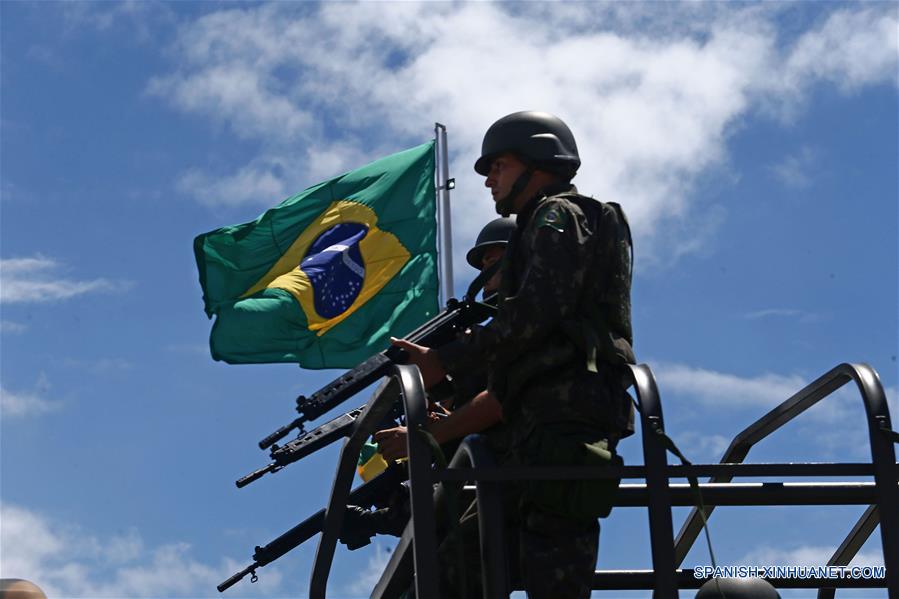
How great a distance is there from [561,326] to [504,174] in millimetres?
760

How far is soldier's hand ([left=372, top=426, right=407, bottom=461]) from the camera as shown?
15.4 ft

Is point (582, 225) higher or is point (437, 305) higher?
point (437, 305)

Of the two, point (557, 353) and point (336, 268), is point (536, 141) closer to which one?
point (557, 353)

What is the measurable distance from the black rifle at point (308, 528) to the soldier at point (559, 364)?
12.6 feet

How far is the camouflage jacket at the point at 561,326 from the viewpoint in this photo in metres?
4.02

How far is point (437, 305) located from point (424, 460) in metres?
9.82

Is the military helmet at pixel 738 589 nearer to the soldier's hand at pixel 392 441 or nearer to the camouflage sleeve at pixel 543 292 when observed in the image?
the camouflage sleeve at pixel 543 292

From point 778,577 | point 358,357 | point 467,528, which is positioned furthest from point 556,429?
point 358,357

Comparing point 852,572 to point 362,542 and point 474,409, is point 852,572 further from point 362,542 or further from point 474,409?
point 362,542

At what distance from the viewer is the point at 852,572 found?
407 centimetres

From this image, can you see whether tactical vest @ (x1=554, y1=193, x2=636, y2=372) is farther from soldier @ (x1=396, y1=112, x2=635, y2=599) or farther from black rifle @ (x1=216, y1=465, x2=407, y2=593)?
black rifle @ (x1=216, y1=465, x2=407, y2=593)

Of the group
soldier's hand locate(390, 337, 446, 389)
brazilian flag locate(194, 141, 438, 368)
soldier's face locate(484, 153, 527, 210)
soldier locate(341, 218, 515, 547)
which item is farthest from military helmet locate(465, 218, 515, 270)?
brazilian flag locate(194, 141, 438, 368)

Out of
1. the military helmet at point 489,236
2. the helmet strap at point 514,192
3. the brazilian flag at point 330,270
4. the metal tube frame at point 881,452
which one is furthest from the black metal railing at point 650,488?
the brazilian flag at point 330,270

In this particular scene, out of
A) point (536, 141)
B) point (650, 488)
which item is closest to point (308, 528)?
point (536, 141)
